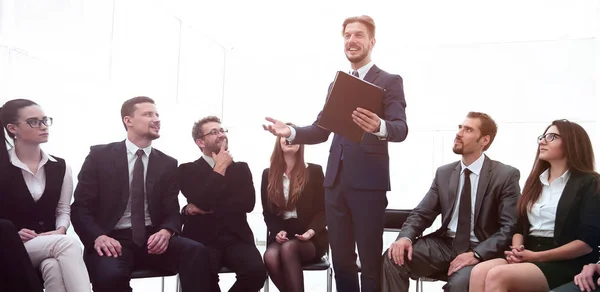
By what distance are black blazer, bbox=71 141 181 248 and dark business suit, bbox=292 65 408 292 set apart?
0.97m

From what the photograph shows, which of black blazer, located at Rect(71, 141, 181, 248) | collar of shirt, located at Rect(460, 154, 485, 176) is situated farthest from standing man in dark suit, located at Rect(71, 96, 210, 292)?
collar of shirt, located at Rect(460, 154, 485, 176)

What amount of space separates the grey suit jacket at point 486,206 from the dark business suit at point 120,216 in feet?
4.18

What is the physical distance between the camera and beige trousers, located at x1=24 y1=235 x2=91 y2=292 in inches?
108

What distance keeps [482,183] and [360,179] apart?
0.81 metres

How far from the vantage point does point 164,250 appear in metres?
3.17

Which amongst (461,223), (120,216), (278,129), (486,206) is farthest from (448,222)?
(120,216)

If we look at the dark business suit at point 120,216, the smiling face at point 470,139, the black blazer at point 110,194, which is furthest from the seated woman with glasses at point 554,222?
the black blazer at point 110,194

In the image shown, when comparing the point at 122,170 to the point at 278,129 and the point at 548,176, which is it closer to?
the point at 278,129

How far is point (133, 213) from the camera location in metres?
3.21

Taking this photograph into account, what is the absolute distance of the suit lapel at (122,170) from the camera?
3229mm

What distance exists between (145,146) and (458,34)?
13.6 ft

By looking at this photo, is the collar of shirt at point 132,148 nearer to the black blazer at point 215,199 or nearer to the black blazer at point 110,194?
the black blazer at point 110,194

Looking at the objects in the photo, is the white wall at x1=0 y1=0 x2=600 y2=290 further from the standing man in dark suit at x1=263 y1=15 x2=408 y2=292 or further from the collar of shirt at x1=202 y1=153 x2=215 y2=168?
the standing man in dark suit at x1=263 y1=15 x2=408 y2=292

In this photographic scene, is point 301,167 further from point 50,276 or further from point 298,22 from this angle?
point 298,22
